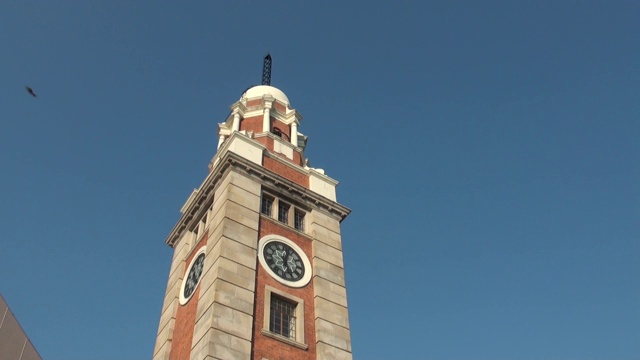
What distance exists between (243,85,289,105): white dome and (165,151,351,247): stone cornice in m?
11.1

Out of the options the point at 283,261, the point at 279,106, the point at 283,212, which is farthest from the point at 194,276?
the point at 279,106

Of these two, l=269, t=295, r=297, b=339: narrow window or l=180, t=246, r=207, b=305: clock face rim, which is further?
l=180, t=246, r=207, b=305: clock face rim

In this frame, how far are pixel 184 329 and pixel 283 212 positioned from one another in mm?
7975

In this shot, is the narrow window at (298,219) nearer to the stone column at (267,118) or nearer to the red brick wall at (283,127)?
the stone column at (267,118)

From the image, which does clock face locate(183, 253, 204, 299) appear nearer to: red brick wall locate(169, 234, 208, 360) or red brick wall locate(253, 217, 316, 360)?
red brick wall locate(169, 234, 208, 360)

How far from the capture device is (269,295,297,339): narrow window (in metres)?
28.9

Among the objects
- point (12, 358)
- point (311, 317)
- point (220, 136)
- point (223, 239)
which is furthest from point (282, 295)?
point (220, 136)

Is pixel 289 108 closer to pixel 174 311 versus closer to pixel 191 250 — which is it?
pixel 191 250

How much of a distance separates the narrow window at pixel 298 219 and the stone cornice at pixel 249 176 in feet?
1.97

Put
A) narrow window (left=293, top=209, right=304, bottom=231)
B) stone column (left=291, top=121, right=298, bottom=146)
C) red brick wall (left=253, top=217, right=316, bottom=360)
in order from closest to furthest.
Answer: red brick wall (left=253, top=217, right=316, bottom=360) → narrow window (left=293, top=209, right=304, bottom=231) → stone column (left=291, top=121, right=298, bottom=146)

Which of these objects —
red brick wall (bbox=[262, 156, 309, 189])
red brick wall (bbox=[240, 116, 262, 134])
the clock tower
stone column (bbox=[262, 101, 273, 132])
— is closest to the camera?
the clock tower

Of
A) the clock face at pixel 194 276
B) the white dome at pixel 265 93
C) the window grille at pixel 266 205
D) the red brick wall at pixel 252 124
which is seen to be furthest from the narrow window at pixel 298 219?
the white dome at pixel 265 93

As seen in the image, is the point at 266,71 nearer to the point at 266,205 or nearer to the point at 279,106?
the point at 279,106

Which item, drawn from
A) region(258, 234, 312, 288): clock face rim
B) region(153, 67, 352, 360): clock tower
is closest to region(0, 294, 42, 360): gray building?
region(153, 67, 352, 360): clock tower
